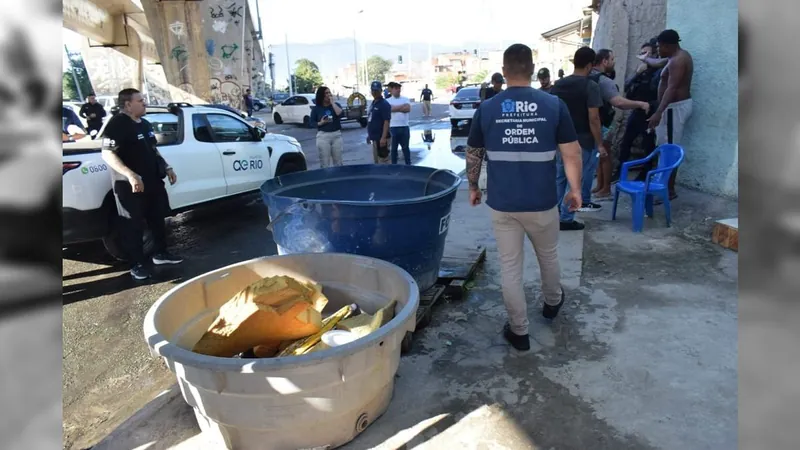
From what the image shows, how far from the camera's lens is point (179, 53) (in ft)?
55.7

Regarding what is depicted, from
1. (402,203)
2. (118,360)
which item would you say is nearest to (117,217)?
(118,360)

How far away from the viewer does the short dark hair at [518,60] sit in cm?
349

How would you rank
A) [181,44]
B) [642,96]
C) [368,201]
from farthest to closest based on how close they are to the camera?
1. [181,44]
2. [642,96]
3. [368,201]

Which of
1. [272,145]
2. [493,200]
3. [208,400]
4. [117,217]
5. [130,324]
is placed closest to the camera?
[208,400]

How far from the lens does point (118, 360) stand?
13.7 feet

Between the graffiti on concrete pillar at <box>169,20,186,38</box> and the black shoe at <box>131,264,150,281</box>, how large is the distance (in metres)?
13.2

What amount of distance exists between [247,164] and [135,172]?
96.7 inches

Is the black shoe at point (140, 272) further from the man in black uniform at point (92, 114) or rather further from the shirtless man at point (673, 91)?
the man in black uniform at point (92, 114)

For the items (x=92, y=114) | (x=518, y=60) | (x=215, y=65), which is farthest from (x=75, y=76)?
(x=518, y=60)

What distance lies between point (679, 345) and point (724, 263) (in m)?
1.89

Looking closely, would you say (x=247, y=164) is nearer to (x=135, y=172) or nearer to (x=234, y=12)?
(x=135, y=172)

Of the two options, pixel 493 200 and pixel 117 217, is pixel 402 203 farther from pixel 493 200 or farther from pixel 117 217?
pixel 117 217

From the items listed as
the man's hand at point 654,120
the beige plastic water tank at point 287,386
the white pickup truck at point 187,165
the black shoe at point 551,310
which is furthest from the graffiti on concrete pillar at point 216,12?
the black shoe at point 551,310

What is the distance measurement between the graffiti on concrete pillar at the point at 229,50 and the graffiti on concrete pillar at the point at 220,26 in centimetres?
46
